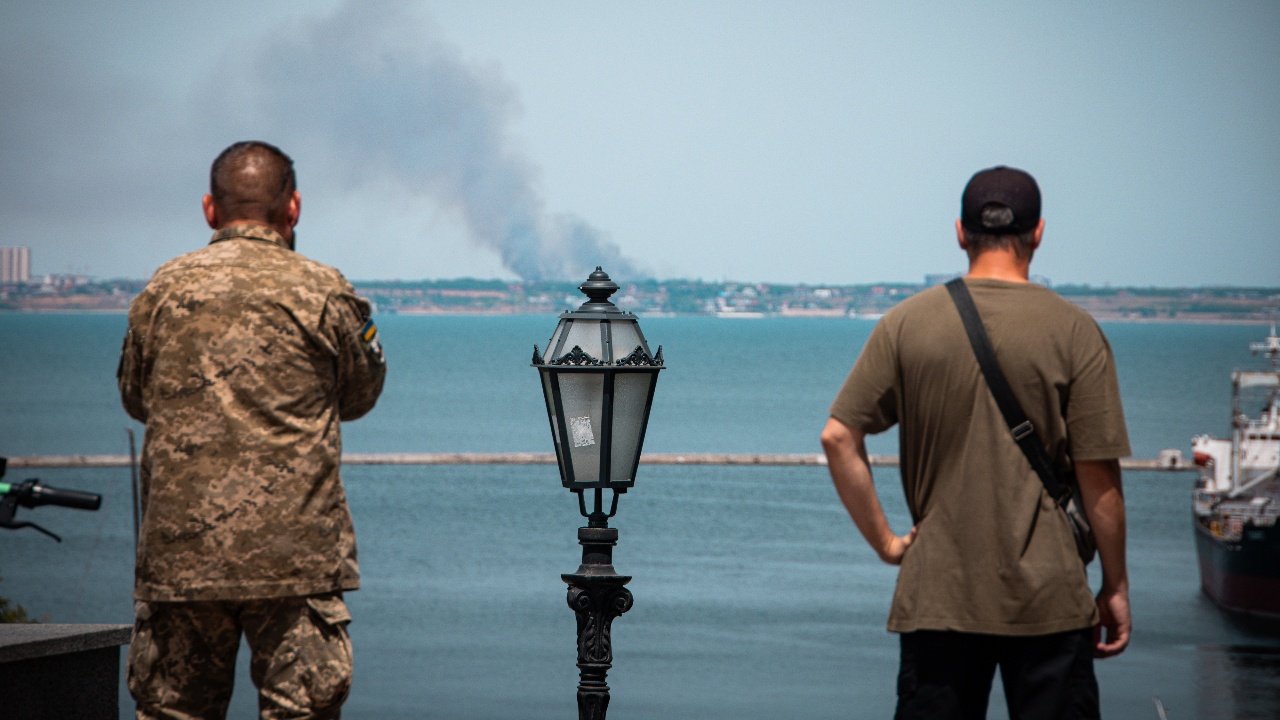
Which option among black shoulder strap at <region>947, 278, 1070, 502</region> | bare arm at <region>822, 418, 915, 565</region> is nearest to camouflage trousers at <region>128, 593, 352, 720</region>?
bare arm at <region>822, 418, 915, 565</region>

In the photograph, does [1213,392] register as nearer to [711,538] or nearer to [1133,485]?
[1133,485]

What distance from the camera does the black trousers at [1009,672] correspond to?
2.75m

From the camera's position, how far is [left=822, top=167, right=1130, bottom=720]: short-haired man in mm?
2738

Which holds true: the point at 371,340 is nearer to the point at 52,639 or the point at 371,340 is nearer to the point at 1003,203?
the point at 1003,203

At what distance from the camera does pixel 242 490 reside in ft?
9.49

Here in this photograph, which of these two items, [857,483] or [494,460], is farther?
[494,460]

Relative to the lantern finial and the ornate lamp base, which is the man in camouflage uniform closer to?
the ornate lamp base

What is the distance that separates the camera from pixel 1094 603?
277 cm

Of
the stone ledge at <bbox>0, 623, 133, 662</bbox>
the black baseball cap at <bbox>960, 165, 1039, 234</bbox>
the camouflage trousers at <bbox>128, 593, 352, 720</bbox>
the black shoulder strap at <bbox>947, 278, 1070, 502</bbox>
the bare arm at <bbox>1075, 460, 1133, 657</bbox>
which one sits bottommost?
the stone ledge at <bbox>0, 623, 133, 662</bbox>

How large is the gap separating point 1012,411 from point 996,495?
0.55 ft

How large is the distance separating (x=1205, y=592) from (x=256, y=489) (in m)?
31.5

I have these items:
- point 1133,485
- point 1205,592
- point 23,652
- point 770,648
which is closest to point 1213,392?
point 1133,485

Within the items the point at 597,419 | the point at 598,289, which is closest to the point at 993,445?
the point at 597,419

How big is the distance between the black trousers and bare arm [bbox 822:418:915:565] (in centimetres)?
19
